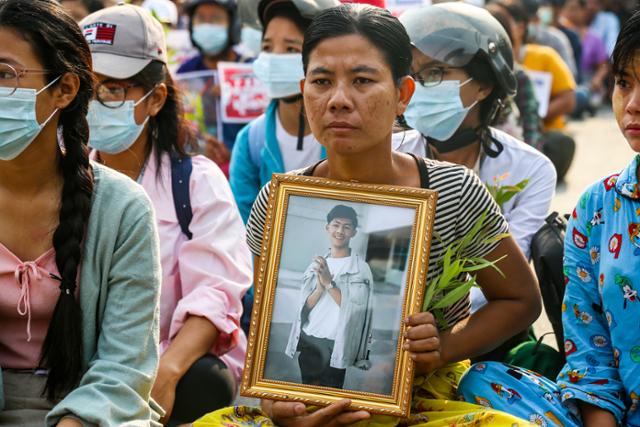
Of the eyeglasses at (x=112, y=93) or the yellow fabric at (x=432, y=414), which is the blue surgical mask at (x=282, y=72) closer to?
the eyeglasses at (x=112, y=93)

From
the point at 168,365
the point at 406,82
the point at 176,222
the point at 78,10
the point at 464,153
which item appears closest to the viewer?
the point at 406,82

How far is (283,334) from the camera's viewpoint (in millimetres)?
3209

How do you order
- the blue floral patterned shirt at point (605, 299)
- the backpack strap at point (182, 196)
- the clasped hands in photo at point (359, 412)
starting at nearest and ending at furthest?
the clasped hands in photo at point (359, 412), the blue floral patterned shirt at point (605, 299), the backpack strap at point (182, 196)

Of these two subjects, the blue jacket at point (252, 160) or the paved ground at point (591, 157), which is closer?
the blue jacket at point (252, 160)

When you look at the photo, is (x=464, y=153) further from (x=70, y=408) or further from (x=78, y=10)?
(x=78, y=10)

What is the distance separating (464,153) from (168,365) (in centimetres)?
162

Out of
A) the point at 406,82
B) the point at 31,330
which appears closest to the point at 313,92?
the point at 406,82

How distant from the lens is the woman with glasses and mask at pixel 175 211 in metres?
4.05

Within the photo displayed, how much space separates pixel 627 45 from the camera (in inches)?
129

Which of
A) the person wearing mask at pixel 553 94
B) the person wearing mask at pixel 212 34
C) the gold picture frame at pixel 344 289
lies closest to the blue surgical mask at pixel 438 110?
the gold picture frame at pixel 344 289

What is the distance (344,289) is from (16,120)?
107 centimetres

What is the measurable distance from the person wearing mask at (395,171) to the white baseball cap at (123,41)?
119 centimetres

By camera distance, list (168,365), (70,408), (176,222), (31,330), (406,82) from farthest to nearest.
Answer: (176,222) < (168,365) < (406,82) < (31,330) < (70,408)

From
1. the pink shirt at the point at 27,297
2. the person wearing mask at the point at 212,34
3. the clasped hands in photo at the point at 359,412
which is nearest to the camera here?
the clasped hands in photo at the point at 359,412
